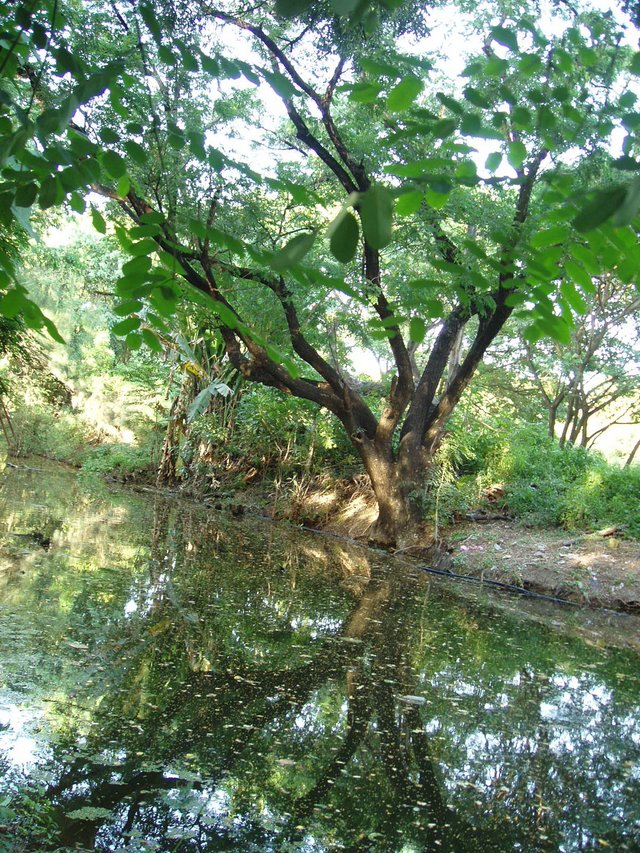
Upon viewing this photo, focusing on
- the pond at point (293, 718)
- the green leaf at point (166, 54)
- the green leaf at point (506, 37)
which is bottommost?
the pond at point (293, 718)

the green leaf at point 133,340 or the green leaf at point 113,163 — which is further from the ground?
the green leaf at point 113,163

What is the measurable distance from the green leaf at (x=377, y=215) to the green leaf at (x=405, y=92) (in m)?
0.59

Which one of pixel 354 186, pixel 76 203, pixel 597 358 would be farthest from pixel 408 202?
pixel 597 358

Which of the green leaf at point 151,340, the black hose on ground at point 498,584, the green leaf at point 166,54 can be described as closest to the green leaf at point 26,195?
the green leaf at point 151,340

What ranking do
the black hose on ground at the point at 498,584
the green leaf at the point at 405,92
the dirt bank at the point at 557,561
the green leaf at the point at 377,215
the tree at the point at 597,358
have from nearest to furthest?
the green leaf at the point at 377,215, the green leaf at the point at 405,92, the dirt bank at the point at 557,561, the black hose on ground at the point at 498,584, the tree at the point at 597,358

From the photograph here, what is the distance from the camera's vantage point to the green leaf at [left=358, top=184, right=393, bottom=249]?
91cm

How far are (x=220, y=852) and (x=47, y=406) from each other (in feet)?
56.4

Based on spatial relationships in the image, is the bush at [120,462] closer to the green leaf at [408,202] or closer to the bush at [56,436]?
the bush at [56,436]

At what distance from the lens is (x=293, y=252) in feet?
3.12

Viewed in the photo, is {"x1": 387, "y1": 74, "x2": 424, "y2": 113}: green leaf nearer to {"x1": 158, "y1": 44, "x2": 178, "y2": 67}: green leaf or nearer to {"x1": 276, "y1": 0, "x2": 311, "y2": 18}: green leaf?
{"x1": 276, "y1": 0, "x2": 311, "y2": 18}: green leaf

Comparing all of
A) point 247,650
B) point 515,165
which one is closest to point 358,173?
point 247,650

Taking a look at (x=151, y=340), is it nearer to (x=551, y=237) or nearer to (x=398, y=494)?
(x=551, y=237)

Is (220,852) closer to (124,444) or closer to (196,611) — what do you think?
(196,611)

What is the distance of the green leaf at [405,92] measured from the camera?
1389 millimetres
